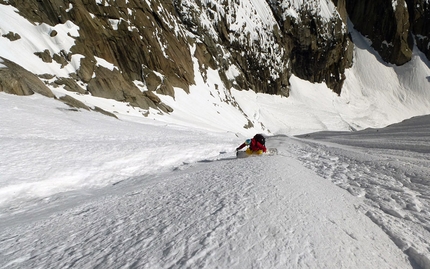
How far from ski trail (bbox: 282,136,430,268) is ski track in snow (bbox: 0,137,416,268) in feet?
0.59

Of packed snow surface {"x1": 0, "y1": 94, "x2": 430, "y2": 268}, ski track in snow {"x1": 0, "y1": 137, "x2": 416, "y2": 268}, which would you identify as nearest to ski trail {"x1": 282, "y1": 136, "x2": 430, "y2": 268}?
packed snow surface {"x1": 0, "y1": 94, "x2": 430, "y2": 268}

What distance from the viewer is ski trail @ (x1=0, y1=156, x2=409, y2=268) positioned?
7.37 feet

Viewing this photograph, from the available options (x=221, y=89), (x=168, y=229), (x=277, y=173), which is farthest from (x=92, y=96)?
(x=221, y=89)

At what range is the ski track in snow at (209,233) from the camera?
225cm

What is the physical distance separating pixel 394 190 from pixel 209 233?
3.98 m

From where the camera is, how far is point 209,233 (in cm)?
263

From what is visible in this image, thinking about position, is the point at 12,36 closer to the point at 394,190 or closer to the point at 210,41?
the point at 394,190

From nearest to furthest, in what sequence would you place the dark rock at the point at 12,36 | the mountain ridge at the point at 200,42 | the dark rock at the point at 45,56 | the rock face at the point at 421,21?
the dark rock at the point at 12,36 → the dark rock at the point at 45,56 → the mountain ridge at the point at 200,42 → the rock face at the point at 421,21

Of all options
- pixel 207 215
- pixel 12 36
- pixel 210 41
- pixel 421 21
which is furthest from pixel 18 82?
pixel 421 21

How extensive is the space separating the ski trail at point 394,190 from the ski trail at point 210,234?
0.24m

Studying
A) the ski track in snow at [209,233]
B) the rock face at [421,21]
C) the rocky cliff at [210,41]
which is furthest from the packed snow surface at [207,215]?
the rock face at [421,21]

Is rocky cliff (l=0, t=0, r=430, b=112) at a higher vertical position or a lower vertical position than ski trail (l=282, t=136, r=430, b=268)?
higher

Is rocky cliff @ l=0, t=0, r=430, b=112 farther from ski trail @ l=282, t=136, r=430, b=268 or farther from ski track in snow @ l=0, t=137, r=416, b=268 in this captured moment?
ski trail @ l=282, t=136, r=430, b=268

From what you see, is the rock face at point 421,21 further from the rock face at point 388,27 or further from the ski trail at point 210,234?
the ski trail at point 210,234
